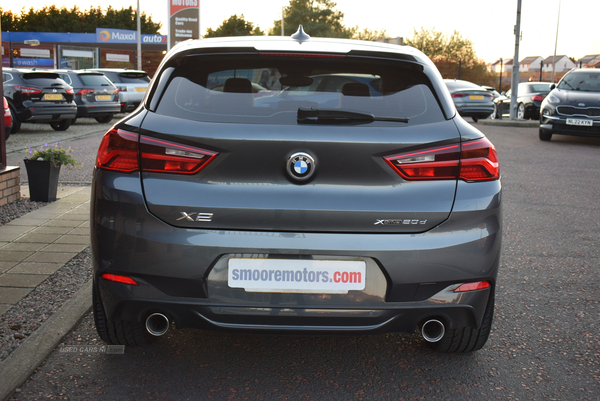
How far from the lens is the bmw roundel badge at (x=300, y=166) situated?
2.50 m

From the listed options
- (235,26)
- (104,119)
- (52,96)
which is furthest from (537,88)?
(235,26)

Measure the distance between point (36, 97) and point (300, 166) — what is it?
575 inches

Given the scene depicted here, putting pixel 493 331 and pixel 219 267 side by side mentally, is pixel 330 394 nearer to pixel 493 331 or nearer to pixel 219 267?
pixel 219 267

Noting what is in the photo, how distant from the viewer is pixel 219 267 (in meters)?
2.51

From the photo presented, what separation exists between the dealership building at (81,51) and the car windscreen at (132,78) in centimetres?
1558

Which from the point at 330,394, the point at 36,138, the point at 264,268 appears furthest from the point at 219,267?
the point at 36,138

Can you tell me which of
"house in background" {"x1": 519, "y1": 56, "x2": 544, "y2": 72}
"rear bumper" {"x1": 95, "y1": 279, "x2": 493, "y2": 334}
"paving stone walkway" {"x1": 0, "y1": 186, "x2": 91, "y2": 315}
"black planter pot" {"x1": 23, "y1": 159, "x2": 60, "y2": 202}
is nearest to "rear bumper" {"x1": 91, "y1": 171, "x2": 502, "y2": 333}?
"rear bumper" {"x1": 95, "y1": 279, "x2": 493, "y2": 334}

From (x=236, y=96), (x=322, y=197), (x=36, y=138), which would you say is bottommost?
(x=36, y=138)

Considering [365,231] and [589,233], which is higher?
[365,231]

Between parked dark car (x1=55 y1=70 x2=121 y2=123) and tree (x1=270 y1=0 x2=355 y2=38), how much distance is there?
65125 mm

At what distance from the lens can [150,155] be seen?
2.57m

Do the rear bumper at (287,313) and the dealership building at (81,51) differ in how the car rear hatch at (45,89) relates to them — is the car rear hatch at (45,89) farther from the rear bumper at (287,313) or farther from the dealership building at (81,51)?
the dealership building at (81,51)

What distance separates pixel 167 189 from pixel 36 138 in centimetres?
1323

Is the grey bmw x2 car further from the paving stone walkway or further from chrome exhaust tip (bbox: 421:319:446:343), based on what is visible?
the paving stone walkway
